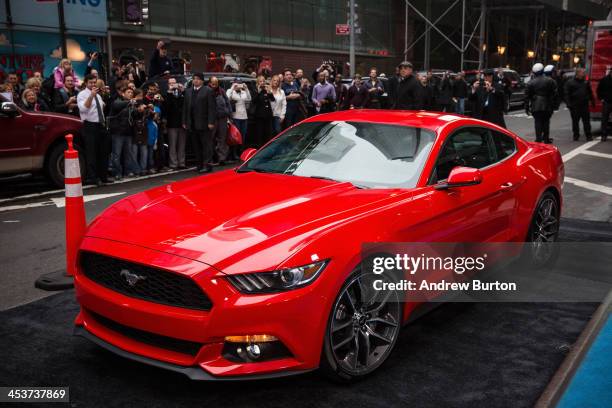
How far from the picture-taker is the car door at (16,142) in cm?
1048

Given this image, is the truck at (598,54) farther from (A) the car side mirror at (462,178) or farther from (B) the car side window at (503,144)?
(A) the car side mirror at (462,178)

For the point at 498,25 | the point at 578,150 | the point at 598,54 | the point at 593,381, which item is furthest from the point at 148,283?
the point at 498,25

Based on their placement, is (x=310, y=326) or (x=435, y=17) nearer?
(x=310, y=326)

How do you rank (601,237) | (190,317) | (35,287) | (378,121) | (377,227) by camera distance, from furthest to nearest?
(601,237) → (35,287) → (378,121) → (377,227) → (190,317)

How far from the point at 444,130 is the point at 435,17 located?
3758 centimetres

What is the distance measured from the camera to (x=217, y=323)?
134 inches

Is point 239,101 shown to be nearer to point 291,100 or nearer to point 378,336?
point 291,100

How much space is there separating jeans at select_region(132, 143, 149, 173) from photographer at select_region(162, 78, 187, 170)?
91 cm

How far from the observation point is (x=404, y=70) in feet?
45.8

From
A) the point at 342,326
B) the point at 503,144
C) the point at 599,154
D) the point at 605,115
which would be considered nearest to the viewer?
the point at 342,326

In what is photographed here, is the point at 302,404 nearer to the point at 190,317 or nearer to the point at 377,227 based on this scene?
the point at 190,317

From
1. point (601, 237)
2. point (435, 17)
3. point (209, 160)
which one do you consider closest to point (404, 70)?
point (209, 160)

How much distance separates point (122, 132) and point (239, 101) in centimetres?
343

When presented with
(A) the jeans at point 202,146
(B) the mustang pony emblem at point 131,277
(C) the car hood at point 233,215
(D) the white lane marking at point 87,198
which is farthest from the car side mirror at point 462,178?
(A) the jeans at point 202,146
